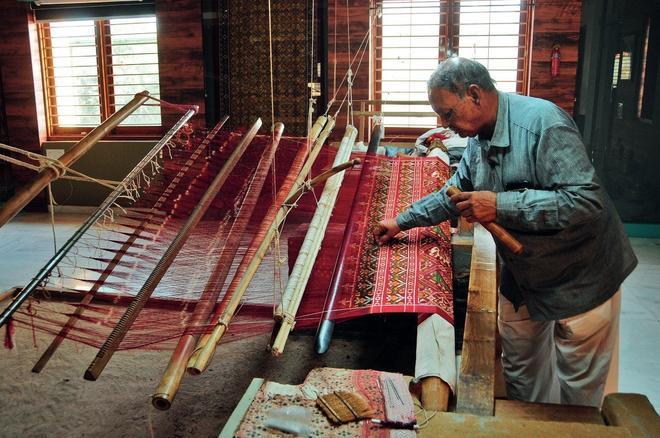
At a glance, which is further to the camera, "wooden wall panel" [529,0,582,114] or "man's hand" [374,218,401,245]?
"wooden wall panel" [529,0,582,114]

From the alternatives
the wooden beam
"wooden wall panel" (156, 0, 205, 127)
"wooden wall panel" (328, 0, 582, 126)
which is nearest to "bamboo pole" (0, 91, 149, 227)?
the wooden beam

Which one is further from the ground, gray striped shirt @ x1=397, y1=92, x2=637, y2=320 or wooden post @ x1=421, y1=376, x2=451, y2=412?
gray striped shirt @ x1=397, y1=92, x2=637, y2=320

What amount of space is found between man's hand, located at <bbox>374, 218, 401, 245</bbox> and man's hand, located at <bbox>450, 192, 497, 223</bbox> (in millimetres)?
680

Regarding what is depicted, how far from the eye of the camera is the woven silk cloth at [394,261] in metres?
2.03

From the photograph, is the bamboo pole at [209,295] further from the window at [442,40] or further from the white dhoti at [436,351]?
the window at [442,40]

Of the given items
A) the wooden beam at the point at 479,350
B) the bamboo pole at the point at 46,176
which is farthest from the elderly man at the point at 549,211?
the bamboo pole at the point at 46,176

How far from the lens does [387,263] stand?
7.45 ft

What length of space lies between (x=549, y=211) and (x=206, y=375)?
1906 mm

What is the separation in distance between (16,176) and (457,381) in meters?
6.50

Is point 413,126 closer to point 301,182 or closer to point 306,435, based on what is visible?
point 301,182

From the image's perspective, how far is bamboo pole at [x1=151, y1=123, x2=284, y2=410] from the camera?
140cm

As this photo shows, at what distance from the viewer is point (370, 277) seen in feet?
7.18

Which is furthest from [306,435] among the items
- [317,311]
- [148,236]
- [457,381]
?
[148,236]

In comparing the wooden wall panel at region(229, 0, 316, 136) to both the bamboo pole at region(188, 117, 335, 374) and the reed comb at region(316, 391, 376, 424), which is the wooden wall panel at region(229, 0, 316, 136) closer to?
the bamboo pole at region(188, 117, 335, 374)
